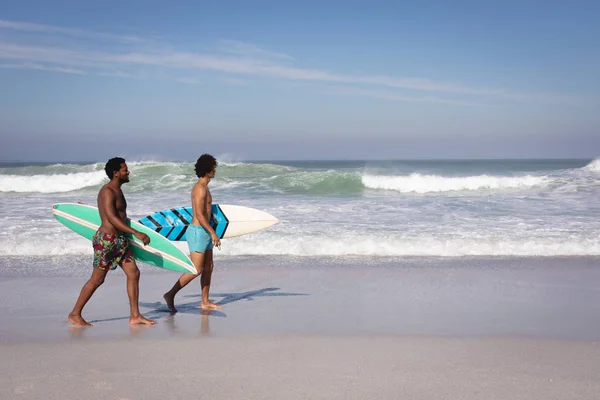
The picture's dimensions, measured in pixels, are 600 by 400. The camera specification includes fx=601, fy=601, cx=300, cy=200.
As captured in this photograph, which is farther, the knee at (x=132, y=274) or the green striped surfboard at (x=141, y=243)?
the green striped surfboard at (x=141, y=243)

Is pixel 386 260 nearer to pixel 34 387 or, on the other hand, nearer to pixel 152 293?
pixel 152 293

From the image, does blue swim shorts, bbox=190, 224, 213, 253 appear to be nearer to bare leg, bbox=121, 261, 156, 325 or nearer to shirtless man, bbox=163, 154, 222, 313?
shirtless man, bbox=163, 154, 222, 313

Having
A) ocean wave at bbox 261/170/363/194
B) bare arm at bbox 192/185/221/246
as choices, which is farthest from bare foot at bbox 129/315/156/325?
ocean wave at bbox 261/170/363/194

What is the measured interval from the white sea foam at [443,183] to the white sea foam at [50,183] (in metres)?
11.7

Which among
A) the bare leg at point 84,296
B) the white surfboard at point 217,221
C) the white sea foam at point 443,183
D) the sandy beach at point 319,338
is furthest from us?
the white sea foam at point 443,183

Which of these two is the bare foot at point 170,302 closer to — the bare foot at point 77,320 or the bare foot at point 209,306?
the bare foot at point 209,306

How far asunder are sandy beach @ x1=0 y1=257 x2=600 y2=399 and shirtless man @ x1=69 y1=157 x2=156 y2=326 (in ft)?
0.62

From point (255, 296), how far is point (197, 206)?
4.01ft

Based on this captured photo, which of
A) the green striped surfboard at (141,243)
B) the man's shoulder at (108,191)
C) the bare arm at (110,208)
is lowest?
the green striped surfboard at (141,243)

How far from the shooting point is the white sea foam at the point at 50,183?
23111mm

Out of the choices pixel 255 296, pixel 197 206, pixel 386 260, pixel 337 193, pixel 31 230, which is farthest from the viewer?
pixel 337 193

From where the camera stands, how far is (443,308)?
5.18 metres

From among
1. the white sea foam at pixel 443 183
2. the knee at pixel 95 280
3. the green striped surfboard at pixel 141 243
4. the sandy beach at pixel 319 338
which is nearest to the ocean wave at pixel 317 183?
the white sea foam at pixel 443 183

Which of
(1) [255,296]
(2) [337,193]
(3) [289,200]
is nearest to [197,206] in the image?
(1) [255,296]
